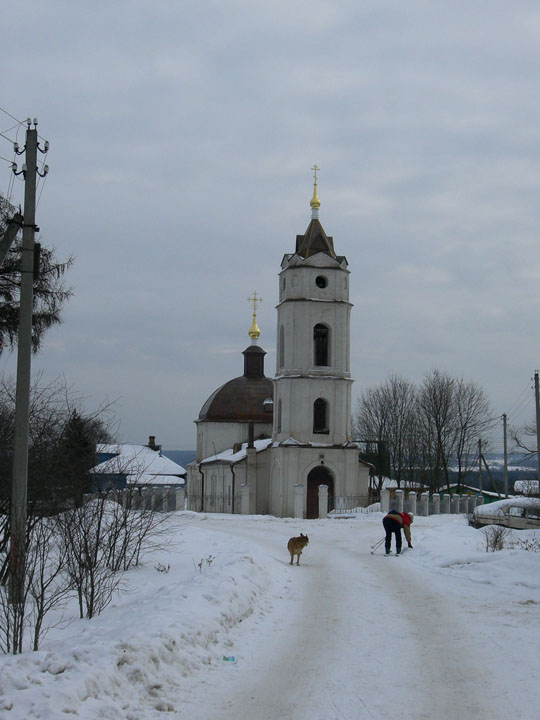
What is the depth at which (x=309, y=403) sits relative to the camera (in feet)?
148

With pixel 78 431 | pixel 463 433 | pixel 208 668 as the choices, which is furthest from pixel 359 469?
pixel 208 668

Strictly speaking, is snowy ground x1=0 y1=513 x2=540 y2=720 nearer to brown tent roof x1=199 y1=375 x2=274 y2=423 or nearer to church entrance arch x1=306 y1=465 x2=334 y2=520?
church entrance arch x1=306 y1=465 x2=334 y2=520

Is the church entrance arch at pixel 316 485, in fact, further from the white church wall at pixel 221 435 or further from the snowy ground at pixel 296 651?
the snowy ground at pixel 296 651

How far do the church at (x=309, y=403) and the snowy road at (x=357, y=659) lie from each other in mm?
30316

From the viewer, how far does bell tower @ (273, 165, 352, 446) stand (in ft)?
148

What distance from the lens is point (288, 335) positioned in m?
45.7

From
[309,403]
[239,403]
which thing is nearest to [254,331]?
Answer: [239,403]

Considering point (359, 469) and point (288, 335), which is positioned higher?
point (288, 335)

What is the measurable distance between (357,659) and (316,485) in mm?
36874

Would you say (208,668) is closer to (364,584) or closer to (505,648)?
(505,648)

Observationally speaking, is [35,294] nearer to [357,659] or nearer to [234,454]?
[357,659]

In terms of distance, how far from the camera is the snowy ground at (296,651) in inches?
257

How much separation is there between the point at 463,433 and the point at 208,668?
5152 cm

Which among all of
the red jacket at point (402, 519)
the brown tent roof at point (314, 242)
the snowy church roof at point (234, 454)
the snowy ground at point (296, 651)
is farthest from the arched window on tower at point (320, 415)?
the snowy ground at point (296, 651)
